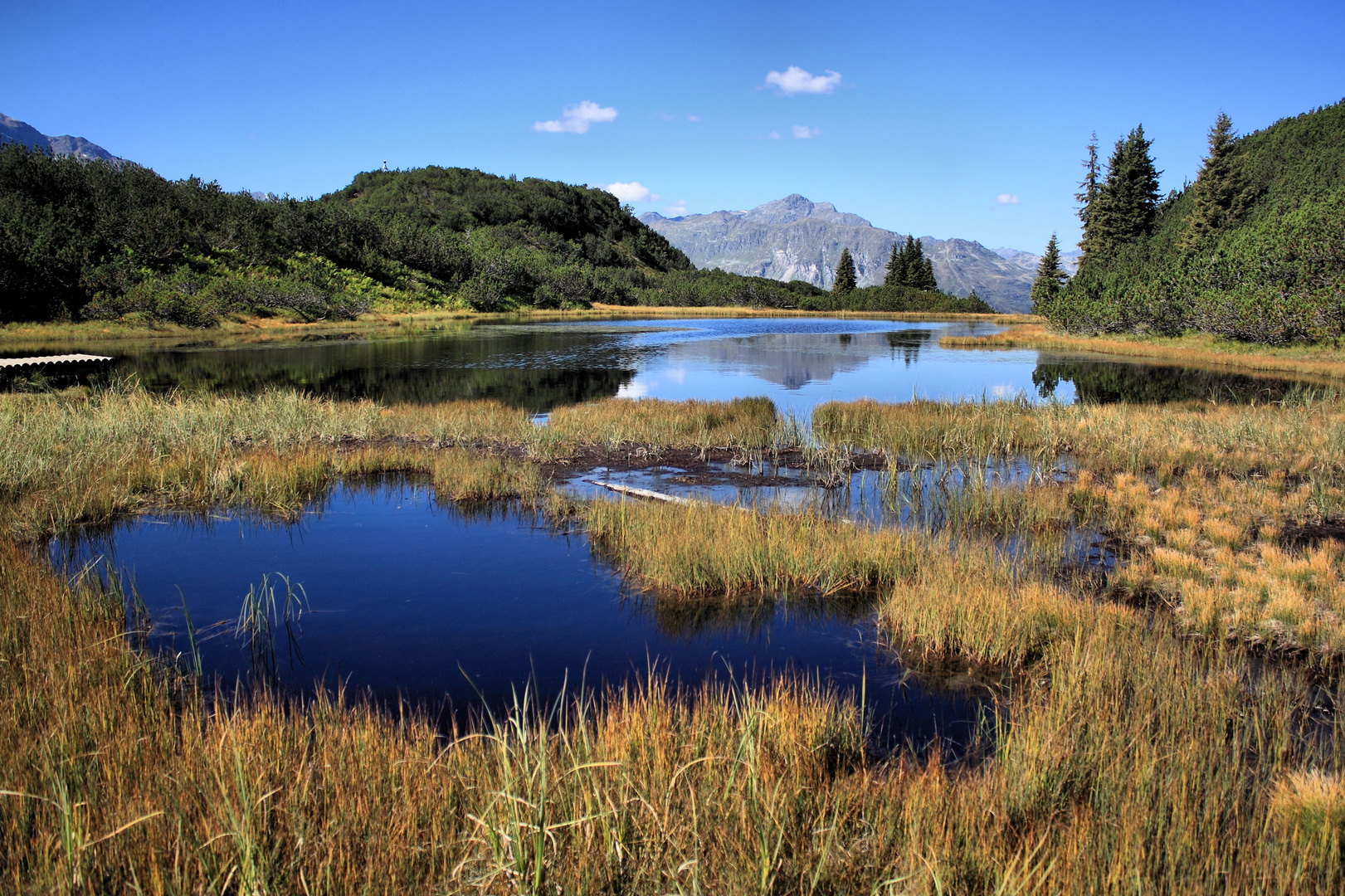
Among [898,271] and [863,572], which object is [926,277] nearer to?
[898,271]

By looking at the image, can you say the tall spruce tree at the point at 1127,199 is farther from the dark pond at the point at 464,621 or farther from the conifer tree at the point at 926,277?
the dark pond at the point at 464,621

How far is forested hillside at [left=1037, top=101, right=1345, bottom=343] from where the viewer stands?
29.1 m

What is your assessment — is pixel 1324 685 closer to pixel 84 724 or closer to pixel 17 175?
pixel 84 724

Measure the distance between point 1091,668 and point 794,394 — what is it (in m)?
18.2

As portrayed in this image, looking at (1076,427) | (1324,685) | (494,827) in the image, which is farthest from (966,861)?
(1076,427)

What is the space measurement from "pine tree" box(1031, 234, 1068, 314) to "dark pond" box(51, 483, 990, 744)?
5370 cm

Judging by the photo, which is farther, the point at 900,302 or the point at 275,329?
the point at 900,302

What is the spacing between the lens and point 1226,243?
41812mm

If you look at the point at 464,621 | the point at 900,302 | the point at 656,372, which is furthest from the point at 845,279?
the point at 464,621

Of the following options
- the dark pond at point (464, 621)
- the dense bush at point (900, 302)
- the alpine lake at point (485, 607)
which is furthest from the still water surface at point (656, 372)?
the dense bush at point (900, 302)

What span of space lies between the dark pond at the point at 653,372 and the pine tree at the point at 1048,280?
19.3m

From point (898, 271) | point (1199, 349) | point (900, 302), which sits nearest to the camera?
point (1199, 349)

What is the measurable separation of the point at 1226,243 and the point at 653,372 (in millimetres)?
34136

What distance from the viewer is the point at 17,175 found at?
4812cm
